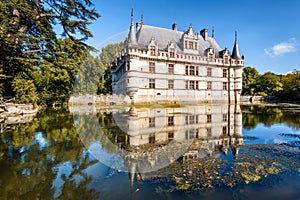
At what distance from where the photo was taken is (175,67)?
26.1 metres

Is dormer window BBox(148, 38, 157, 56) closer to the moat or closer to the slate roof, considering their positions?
the slate roof

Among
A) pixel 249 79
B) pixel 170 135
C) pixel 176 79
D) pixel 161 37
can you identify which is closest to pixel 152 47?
pixel 161 37

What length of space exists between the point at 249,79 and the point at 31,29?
5464cm

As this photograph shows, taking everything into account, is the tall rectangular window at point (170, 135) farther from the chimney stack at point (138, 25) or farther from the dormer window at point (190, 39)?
the chimney stack at point (138, 25)

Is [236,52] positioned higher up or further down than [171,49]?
higher up

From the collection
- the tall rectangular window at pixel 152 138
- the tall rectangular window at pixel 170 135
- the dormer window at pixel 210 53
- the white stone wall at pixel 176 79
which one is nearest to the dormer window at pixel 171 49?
the white stone wall at pixel 176 79

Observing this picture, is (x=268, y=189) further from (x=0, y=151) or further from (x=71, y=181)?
(x=0, y=151)

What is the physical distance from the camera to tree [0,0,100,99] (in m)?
8.31

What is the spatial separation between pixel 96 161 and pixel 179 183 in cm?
240

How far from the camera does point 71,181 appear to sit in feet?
11.3

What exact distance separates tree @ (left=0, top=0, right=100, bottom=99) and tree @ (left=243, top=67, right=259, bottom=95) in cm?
4834

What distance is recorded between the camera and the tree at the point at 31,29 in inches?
327

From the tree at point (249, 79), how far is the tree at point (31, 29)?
159ft

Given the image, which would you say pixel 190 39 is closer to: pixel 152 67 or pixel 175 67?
pixel 175 67
